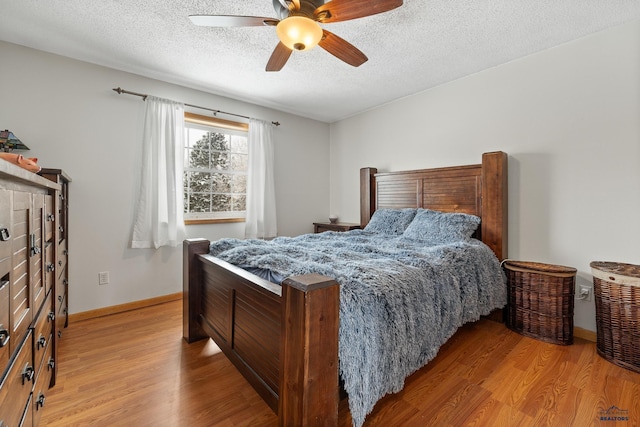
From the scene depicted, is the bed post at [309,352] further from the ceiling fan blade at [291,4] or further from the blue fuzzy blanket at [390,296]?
the ceiling fan blade at [291,4]

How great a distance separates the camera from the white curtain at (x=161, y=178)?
2.85m

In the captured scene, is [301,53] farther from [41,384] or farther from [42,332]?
[41,384]

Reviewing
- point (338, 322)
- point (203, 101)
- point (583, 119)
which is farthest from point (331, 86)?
point (338, 322)

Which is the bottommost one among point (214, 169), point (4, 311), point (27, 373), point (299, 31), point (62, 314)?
point (62, 314)

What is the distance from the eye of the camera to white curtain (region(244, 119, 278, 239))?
3.59m

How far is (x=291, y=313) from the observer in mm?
1074

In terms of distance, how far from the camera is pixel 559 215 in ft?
7.76

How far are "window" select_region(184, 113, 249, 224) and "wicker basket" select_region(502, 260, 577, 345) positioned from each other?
3018 millimetres

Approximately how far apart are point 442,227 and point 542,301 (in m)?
0.93

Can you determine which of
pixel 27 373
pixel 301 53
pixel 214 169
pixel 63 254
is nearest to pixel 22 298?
pixel 27 373

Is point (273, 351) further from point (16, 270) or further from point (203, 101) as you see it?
point (203, 101)

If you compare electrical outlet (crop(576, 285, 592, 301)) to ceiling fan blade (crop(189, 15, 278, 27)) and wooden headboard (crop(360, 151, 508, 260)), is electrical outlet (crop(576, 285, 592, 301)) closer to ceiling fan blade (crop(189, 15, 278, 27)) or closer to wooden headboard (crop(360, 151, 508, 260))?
wooden headboard (crop(360, 151, 508, 260))

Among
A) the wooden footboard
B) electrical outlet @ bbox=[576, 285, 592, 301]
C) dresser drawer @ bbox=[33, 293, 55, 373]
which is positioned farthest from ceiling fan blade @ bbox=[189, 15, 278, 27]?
electrical outlet @ bbox=[576, 285, 592, 301]

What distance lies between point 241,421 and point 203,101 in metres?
3.17
